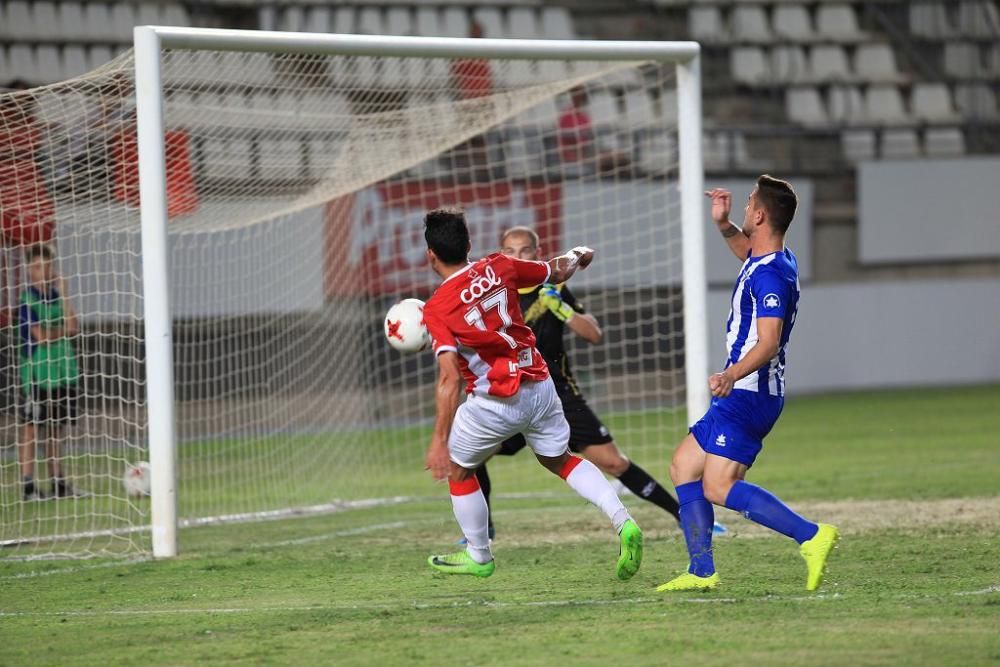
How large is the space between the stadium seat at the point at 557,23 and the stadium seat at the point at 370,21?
8.19 feet

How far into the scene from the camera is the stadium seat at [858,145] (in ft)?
68.7

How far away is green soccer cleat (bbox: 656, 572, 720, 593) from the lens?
6195 millimetres

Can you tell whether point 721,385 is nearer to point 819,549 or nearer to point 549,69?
point 819,549

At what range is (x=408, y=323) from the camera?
707 centimetres

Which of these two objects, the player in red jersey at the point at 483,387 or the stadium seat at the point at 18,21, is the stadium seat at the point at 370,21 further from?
the player in red jersey at the point at 483,387

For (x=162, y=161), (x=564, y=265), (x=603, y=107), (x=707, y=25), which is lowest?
(x=564, y=265)

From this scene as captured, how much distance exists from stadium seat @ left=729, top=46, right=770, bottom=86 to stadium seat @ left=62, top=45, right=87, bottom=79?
9.50m

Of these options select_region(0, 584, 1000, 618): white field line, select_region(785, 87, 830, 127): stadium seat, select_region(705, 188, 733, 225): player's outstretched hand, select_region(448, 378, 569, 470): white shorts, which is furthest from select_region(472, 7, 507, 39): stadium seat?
select_region(0, 584, 1000, 618): white field line

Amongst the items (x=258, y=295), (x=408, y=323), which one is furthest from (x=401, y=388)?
(x=408, y=323)

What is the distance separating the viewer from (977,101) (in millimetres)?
22000

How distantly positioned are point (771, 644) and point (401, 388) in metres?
10.3

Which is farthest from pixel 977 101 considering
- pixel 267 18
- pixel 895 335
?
pixel 267 18

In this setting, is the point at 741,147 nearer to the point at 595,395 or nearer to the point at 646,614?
the point at 595,395

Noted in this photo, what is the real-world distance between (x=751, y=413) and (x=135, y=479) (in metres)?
4.88
